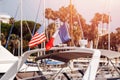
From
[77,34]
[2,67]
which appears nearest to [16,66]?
[2,67]

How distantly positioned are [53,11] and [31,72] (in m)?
24.8

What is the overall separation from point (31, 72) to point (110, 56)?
494 centimetres

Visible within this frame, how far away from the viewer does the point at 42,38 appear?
48.5ft

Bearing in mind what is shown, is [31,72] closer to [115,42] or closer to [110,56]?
[110,56]

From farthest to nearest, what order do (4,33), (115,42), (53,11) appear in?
(4,33)
(115,42)
(53,11)

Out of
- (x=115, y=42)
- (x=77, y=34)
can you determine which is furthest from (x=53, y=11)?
(x=115, y=42)

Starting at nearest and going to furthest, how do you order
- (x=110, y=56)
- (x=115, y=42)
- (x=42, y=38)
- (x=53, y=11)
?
(x=110, y=56), (x=42, y=38), (x=53, y=11), (x=115, y=42)

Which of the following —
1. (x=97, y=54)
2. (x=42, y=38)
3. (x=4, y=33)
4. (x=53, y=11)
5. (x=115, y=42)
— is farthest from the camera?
Answer: (x=4, y=33)

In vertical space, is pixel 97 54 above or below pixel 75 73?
above

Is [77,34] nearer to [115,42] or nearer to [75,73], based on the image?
[115,42]

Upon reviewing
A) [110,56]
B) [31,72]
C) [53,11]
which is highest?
[53,11]

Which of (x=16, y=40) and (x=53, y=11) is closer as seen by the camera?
(x=53, y=11)

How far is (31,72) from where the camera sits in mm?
10547

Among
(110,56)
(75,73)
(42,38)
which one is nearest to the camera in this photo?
(110,56)
